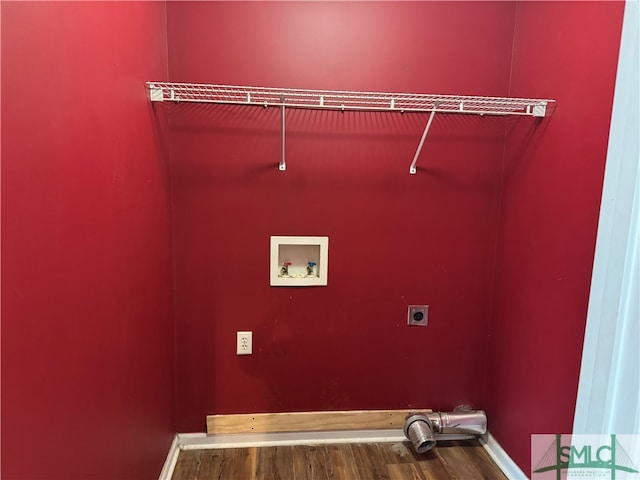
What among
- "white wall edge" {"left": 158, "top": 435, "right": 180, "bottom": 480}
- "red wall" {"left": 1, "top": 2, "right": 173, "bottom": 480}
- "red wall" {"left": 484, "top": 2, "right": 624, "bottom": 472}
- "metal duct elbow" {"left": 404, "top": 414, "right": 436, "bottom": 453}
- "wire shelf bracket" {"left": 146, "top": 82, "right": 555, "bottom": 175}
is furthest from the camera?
"metal duct elbow" {"left": 404, "top": 414, "right": 436, "bottom": 453}

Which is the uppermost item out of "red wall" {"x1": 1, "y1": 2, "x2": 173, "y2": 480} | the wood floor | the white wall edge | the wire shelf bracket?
the wire shelf bracket

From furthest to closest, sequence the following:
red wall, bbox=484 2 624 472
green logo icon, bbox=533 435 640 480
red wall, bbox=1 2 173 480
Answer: red wall, bbox=484 2 624 472
green logo icon, bbox=533 435 640 480
red wall, bbox=1 2 173 480

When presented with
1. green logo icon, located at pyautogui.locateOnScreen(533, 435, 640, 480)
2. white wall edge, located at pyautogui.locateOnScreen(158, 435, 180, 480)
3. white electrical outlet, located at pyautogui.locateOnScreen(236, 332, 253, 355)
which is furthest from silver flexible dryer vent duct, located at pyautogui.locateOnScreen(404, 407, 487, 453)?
white wall edge, located at pyautogui.locateOnScreen(158, 435, 180, 480)

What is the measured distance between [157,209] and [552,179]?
4.95 ft

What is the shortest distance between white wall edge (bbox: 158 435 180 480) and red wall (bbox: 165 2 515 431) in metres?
0.07

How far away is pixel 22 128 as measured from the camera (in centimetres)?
73

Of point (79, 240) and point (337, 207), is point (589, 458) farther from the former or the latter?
point (79, 240)

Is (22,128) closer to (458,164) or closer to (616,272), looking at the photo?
(616,272)

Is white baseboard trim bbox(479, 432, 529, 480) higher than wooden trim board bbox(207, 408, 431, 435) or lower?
lower

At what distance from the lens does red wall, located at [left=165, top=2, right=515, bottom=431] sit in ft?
5.71

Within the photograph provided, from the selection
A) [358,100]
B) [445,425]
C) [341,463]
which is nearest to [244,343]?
[341,463]

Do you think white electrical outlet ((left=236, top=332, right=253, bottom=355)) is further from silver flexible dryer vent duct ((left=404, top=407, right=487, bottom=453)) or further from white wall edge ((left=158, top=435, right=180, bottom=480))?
silver flexible dryer vent duct ((left=404, top=407, right=487, bottom=453))

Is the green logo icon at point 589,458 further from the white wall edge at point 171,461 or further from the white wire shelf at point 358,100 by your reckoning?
the white wall edge at point 171,461

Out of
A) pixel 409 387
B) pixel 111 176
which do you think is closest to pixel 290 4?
pixel 111 176
